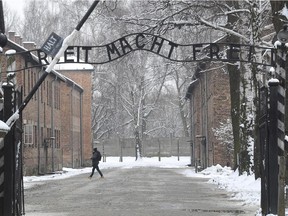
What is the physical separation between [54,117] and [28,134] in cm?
980

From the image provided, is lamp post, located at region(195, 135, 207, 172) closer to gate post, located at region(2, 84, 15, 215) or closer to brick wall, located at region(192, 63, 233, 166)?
brick wall, located at region(192, 63, 233, 166)

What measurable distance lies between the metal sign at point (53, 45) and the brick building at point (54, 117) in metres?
17.4

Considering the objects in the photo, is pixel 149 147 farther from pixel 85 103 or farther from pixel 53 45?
pixel 53 45

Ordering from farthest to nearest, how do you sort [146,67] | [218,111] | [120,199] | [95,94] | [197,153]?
[95,94], [146,67], [197,153], [218,111], [120,199]

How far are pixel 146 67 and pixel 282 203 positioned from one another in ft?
183

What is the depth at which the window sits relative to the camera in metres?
39.0

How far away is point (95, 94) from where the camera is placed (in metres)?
79.4

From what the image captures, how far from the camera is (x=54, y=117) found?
4925cm

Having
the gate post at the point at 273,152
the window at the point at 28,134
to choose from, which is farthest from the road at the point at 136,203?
the window at the point at 28,134

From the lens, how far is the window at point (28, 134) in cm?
3900

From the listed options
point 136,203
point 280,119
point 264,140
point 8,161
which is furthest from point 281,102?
point 136,203

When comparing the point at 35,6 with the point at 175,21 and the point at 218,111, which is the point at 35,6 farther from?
the point at 175,21

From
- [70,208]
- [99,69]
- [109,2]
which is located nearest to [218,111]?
[109,2]

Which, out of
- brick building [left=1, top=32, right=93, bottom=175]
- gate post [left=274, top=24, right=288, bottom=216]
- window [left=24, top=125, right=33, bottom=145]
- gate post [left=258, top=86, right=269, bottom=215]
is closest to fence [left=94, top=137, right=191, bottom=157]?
brick building [left=1, top=32, right=93, bottom=175]
